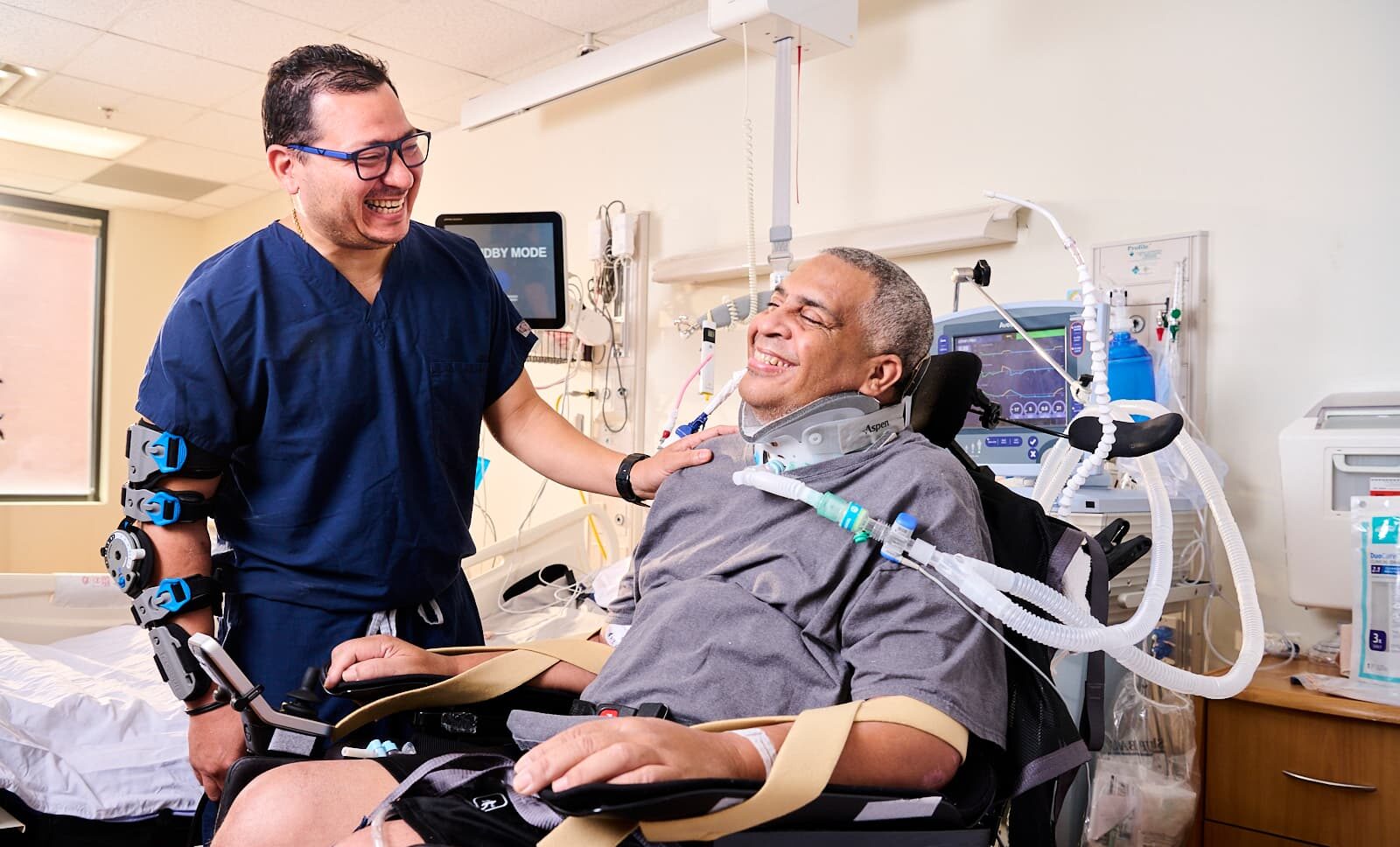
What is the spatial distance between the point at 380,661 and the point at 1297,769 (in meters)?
1.59

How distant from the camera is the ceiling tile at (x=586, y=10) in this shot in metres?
3.66

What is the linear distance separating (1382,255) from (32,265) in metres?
7.20

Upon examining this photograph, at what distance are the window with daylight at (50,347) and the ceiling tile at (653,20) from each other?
451 centimetres

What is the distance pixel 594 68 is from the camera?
3.81 m

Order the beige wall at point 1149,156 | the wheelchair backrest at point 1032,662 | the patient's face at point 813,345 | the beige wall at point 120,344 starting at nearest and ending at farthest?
the wheelchair backrest at point 1032,662, the patient's face at point 813,345, the beige wall at point 1149,156, the beige wall at point 120,344

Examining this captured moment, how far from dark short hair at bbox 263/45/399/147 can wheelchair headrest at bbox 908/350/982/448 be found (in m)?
0.93

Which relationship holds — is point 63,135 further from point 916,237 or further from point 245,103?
point 916,237

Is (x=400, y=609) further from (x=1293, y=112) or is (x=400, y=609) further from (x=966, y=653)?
(x=1293, y=112)

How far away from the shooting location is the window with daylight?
21.4ft

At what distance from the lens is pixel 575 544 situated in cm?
338

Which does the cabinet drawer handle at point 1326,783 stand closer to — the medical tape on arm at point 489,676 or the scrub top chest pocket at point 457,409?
the medical tape on arm at point 489,676

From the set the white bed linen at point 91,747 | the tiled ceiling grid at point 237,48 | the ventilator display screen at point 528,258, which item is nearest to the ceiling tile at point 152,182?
the tiled ceiling grid at point 237,48

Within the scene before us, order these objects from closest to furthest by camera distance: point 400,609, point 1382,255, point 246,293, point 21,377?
point 246,293 → point 400,609 → point 1382,255 → point 21,377

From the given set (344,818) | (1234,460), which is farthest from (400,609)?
(1234,460)
